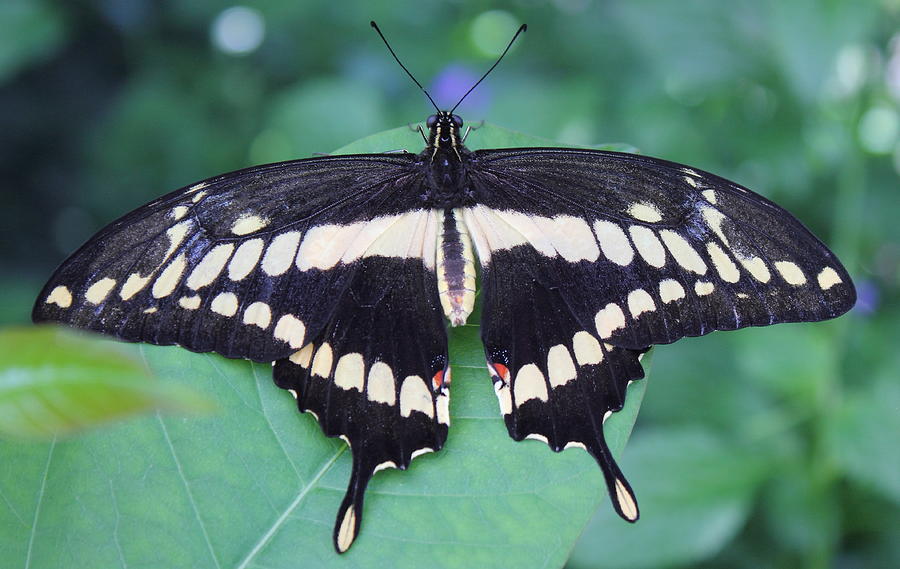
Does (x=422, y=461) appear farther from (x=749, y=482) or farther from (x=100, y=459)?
(x=749, y=482)

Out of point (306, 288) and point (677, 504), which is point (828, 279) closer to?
point (306, 288)

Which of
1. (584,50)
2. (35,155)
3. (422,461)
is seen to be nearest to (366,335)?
(422,461)

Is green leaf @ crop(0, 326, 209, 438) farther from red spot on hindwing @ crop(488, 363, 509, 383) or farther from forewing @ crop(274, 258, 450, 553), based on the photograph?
red spot on hindwing @ crop(488, 363, 509, 383)

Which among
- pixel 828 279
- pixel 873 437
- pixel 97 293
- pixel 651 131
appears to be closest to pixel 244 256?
pixel 97 293

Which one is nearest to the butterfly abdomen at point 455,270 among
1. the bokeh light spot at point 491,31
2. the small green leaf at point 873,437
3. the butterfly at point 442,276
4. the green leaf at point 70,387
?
the butterfly at point 442,276

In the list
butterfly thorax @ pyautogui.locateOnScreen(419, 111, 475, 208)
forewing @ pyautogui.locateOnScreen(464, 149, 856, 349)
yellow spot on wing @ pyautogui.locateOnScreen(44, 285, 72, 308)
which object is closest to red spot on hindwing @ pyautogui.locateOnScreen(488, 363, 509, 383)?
forewing @ pyautogui.locateOnScreen(464, 149, 856, 349)
